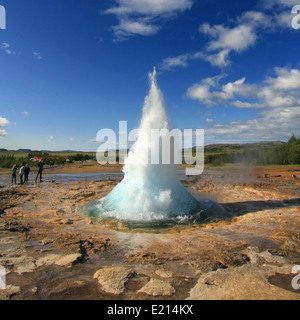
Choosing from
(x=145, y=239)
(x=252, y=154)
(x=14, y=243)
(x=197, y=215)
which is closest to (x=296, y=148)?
(x=252, y=154)

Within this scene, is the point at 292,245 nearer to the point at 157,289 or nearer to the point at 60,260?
the point at 157,289

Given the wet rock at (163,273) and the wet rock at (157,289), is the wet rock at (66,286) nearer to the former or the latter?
the wet rock at (157,289)

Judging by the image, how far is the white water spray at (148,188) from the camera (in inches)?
263

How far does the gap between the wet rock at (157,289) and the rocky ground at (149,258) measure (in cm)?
A: 1

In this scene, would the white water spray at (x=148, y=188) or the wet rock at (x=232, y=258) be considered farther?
the white water spray at (x=148, y=188)

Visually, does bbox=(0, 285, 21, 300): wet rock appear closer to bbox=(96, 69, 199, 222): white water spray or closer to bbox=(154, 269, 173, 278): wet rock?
bbox=(154, 269, 173, 278): wet rock

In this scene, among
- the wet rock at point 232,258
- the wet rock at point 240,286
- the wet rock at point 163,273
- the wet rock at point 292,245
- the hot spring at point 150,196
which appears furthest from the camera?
the hot spring at point 150,196

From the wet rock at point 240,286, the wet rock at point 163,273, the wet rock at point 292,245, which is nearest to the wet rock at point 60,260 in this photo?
the wet rock at point 163,273

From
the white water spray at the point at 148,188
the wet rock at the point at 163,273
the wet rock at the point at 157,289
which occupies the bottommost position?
the wet rock at the point at 163,273

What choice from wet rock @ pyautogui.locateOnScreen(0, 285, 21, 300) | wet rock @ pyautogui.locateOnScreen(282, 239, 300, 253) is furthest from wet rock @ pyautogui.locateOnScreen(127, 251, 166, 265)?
wet rock @ pyautogui.locateOnScreen(282, 239, 300, 253)

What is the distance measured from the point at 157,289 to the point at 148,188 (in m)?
4.12

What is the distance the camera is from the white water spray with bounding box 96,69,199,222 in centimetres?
669

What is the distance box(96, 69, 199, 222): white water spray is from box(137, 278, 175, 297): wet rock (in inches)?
125

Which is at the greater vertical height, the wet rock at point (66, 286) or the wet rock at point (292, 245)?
the wet rock at point (292, 245)
